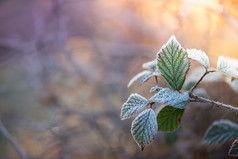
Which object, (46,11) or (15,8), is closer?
(46,11)

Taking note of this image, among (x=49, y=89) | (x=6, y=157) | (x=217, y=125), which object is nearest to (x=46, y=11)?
(x=49, y=89)

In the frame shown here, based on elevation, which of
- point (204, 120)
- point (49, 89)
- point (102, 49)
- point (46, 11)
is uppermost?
point (46, 11)

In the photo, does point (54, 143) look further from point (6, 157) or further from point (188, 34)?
point (188, 34)

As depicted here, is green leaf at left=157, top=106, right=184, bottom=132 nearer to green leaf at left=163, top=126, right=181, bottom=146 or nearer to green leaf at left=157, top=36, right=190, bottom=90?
green leaf at left=157, top=36, right=190, bottom=90

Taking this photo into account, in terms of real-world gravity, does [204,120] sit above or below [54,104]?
below

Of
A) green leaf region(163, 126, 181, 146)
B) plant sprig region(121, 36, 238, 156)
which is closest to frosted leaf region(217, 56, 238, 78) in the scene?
plant sprig region(121, 36, 238, 156)

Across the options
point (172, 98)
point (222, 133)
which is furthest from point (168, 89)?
point (222, 133)

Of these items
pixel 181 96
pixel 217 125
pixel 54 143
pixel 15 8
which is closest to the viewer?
pixel 181 96

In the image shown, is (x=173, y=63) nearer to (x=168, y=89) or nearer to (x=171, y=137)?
(x=168, y=89)
